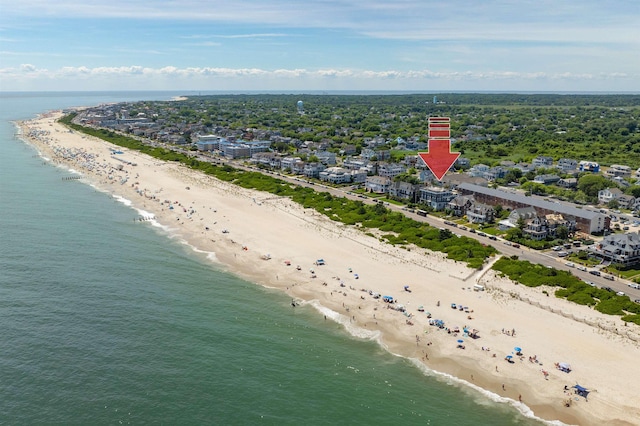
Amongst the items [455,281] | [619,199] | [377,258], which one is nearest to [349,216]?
[377,258]

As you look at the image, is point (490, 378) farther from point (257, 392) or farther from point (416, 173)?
point (416, 173)

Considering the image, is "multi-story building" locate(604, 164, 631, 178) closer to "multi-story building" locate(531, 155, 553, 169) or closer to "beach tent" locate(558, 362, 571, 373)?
"multi-story building" locate(531, 155, 553, 169)

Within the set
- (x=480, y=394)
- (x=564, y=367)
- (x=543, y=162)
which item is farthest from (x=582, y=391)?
(x=543, y=162)

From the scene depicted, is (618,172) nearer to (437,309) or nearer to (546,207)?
(546,207)

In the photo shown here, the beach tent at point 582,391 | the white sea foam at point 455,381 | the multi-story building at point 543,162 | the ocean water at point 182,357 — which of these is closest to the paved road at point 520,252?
the beach tent at point 582,391

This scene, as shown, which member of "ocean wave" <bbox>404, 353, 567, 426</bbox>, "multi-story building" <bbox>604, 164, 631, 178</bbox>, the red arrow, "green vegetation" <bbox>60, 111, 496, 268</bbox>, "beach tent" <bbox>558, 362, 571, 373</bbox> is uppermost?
the red arrow

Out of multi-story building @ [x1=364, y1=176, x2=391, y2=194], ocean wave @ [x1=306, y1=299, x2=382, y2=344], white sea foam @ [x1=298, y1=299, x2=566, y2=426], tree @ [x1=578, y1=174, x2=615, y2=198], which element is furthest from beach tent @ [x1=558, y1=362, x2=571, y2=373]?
tree @ [x1=578, y1=174, x2=615, y2=198]

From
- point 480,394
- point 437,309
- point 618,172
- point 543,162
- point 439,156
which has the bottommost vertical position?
point 480,394
